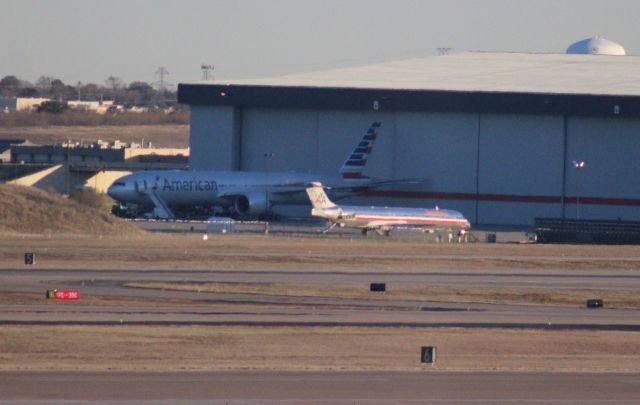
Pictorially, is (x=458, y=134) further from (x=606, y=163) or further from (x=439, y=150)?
(x=606, y=163)

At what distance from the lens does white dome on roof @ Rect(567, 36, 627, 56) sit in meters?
117

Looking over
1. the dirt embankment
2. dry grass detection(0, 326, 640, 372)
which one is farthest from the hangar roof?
dry grass detection(0, 326, 640, 372)

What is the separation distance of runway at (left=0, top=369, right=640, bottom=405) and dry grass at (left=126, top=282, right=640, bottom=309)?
618 inches

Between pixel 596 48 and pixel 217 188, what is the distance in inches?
1909

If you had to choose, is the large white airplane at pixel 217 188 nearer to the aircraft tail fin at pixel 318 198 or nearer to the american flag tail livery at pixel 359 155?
the american flag tail livery at pixel 359 155

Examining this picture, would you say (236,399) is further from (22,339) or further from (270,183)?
(270,183)

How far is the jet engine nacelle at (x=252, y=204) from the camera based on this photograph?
86.5 metres

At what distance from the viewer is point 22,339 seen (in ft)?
94.4

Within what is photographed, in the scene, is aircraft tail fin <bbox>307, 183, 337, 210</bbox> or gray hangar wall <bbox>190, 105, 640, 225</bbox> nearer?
aircraft tail fin <bbox>307, 183, 337, 210</bbox>

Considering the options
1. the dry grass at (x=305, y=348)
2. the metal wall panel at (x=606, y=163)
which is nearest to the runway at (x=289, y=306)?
the dry grass at (x=305, y=348)

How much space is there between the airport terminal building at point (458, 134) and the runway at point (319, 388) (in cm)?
6265

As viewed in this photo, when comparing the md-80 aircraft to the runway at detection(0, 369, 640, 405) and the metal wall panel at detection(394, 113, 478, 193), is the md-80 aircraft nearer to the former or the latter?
the metal wall panel at detection(394, 113, 478, 193)

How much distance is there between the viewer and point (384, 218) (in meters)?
76.0

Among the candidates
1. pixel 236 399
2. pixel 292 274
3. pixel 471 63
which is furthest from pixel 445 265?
pixel 471 63
